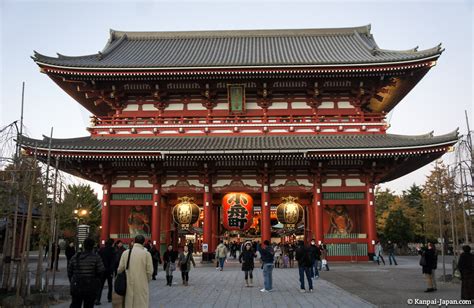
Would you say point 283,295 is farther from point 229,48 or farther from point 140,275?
point 229,48

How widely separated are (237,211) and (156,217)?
17.2 ft

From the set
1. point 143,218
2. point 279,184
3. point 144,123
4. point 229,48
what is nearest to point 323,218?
point 279,184

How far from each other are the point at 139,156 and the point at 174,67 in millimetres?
6074

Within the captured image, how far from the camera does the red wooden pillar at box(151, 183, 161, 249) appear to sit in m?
24.3

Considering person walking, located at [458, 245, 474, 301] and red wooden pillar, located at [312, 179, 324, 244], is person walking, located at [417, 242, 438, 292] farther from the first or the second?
red wooden pillar, located at [312, 179, 324, 244]

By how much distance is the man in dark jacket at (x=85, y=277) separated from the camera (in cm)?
846

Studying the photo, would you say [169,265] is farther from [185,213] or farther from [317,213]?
[317,213]

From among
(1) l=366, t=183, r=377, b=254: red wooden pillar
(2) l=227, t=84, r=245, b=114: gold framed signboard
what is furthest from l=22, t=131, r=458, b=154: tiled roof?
(1) l=366, t=183, r=377, b=254: red wooden pillar

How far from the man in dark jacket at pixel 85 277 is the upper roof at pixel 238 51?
17.6 m

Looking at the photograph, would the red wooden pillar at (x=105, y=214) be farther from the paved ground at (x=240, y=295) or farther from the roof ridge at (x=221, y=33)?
the roof ridge at (x=221, y=33)

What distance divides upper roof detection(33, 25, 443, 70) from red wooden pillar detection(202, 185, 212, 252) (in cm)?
826

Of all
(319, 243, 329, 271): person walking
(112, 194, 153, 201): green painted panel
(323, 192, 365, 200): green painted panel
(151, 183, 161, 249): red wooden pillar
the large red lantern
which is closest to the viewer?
(319, 243, 329, 271): person walking

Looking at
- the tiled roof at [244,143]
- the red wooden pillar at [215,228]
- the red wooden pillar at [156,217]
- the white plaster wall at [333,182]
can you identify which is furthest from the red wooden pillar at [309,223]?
the red wooden pillar at [156,217]

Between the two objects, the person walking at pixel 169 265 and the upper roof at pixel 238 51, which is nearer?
the person walking at pixel 169 265
